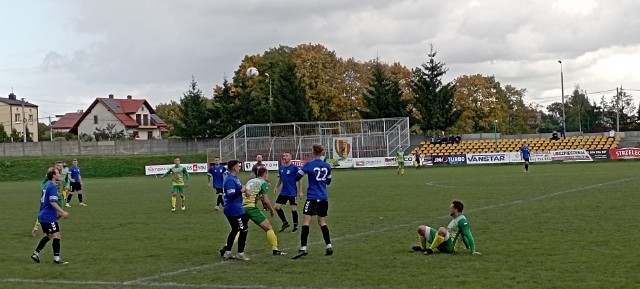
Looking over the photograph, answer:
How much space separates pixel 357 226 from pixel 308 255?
14.3 ft

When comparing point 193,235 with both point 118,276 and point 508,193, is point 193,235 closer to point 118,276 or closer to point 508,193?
point 118,276

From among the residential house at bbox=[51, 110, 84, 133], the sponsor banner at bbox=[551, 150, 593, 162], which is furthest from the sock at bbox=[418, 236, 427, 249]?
the residential house at bbox=[51, 110, 84, 133]

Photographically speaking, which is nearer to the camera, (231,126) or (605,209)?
(605,209)

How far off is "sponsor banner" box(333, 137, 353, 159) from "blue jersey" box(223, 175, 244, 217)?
45.3 meters

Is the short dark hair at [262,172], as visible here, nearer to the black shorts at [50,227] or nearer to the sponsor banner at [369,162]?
the black shorts at [50,227]

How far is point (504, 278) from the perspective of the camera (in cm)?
970

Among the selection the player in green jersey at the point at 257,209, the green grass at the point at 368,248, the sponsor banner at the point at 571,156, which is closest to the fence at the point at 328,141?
the sponsor banner at the point at 571,156

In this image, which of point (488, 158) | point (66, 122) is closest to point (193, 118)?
point (488, 158)

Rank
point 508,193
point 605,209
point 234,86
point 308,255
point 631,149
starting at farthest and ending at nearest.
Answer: point 234,86 < point 631,149 < point 508,193 < point 605,209 < point 308,255

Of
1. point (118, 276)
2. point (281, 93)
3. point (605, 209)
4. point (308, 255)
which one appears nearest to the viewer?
point (118, 276)

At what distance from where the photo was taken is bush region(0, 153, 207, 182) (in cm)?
5803

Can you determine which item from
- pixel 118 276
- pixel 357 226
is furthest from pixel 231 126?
pixel 118 276

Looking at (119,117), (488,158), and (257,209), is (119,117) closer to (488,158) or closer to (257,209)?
(488,158)

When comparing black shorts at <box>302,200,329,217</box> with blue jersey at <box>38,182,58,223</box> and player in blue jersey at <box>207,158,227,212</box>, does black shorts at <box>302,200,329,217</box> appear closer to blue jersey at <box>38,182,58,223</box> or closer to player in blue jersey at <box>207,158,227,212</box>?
blue jersey at <box>38,182,58,223</box>
